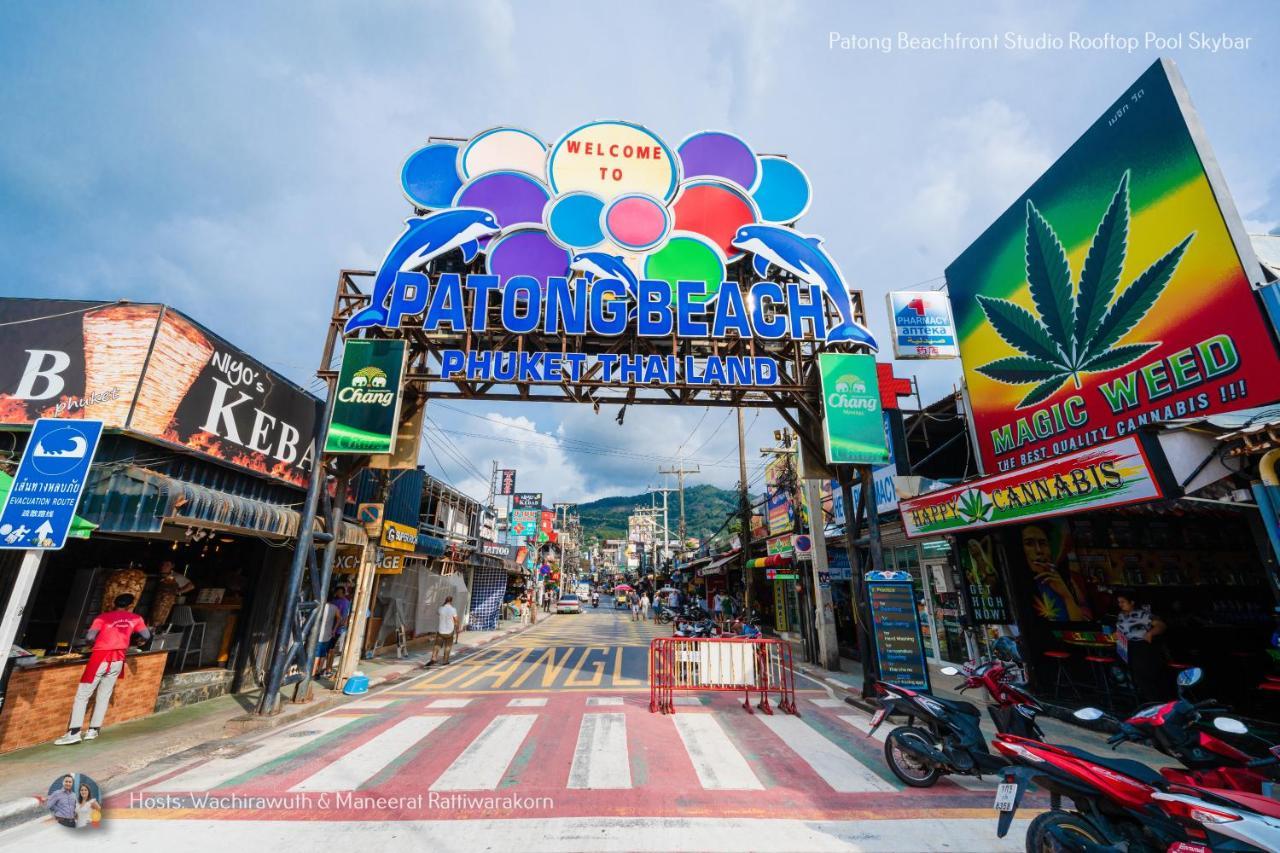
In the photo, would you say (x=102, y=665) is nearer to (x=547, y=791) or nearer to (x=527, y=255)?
(x=547, y=791)

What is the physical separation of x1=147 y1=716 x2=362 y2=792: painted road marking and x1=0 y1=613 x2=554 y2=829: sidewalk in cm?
51

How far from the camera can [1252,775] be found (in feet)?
13.9

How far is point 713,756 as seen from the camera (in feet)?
21.2

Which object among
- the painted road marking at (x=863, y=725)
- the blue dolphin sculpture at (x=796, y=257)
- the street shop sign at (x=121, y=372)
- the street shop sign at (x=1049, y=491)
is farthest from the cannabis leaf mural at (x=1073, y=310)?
the street shop sign at (x=121, y=372)

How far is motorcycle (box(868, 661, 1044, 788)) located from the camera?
18.0 feet

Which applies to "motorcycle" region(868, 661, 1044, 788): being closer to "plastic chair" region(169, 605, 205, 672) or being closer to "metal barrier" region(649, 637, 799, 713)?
"metal barrier" region(649, 637, 799, 713)

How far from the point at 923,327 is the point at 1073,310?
318 centimetres

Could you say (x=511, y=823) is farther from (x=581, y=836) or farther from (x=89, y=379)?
(x=89, y=379)

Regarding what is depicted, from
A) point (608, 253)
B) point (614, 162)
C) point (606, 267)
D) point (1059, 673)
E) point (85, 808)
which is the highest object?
point (614, 162)

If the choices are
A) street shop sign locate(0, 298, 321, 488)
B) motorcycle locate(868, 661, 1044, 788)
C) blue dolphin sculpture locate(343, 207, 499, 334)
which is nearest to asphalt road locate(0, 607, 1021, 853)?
motorcycle locate(868, 661, 1044, 788)

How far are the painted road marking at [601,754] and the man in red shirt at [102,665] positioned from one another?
22.8ft

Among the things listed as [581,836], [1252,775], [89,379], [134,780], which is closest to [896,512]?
[1252,775]

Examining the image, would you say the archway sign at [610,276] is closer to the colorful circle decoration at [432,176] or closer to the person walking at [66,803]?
the colorful circle decoration at [432,176]

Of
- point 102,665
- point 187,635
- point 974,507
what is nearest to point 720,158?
point 974,507
